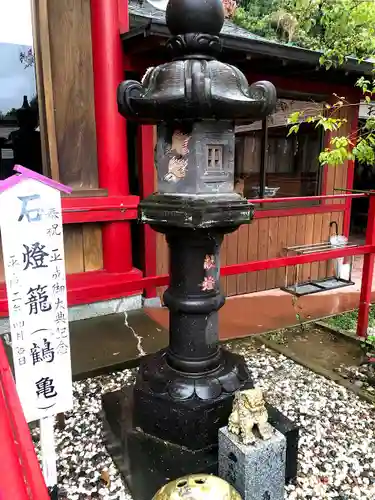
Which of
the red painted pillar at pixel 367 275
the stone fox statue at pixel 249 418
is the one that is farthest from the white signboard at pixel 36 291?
the red painted pillar at pixel 367 275

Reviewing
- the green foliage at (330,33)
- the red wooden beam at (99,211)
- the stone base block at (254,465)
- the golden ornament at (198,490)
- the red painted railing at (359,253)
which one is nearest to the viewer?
the golden ornament at (198,490)

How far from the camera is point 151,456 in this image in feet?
7.48

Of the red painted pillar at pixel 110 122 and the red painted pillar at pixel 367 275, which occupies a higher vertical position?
the red painted pillar at pixel 110 122

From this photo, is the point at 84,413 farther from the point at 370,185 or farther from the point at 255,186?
the point at 370,185

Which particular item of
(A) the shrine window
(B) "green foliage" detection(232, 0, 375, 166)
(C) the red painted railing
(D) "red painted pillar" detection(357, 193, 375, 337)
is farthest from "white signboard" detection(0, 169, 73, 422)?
(A) the shrine window

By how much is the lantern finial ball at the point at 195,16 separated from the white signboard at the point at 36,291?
110cm

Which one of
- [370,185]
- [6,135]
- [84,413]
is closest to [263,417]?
[84,413]

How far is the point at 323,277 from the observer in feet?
21.2

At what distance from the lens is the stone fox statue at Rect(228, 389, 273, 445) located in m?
1.98

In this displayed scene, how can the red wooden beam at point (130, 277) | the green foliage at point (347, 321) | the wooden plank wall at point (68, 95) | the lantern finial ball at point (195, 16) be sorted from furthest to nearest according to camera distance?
the green foliage at point (347, 321)
the wooden plank wall at point (68, 95)
the red wooden beam at point (130, 277)
the lantern finial ball at point (195, 16)

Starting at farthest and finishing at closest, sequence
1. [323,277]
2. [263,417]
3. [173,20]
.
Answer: [323,277]
[173,20]
[263,417]

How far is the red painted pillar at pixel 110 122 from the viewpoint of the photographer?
418cm

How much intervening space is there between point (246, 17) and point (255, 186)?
11.3 meters

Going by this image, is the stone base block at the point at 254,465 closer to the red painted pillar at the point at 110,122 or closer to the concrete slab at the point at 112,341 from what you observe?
the concrete slab at the point at 112,341
